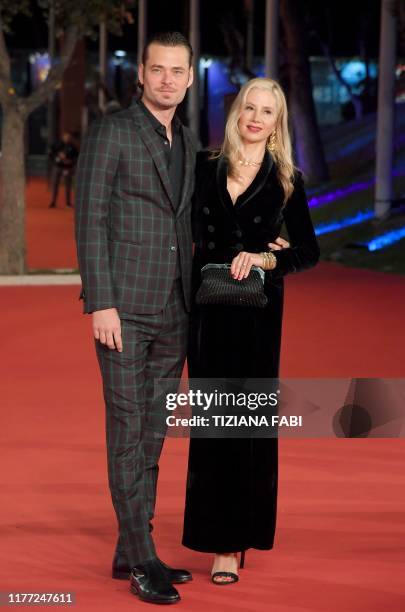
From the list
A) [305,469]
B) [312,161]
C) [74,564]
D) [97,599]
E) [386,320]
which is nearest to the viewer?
[97,599]

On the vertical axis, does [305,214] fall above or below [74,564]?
above

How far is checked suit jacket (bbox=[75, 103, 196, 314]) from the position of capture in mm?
5629

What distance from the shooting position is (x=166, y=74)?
5727 mm

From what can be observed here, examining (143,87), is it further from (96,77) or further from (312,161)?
(96,77)

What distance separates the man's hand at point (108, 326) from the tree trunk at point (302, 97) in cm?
2741

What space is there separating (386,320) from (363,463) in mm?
6722

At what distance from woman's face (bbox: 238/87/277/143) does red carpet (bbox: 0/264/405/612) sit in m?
1.76

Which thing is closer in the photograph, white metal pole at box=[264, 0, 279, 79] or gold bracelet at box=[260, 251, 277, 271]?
gold bracelet at box=[260, 251, 277, 271]

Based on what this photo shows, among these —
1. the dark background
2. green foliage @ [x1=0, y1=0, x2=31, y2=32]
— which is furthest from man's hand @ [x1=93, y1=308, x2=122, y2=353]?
the dark background

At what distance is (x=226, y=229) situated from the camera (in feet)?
19.3

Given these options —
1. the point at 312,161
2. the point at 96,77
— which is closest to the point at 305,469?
the point at 312,161

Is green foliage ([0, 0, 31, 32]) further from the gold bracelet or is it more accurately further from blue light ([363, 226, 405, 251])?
the gold bracelet

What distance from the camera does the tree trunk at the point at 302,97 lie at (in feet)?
108

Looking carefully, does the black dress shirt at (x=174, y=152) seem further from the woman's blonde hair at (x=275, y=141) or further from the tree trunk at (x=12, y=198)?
the tree trunk at (x=12, y=198)
